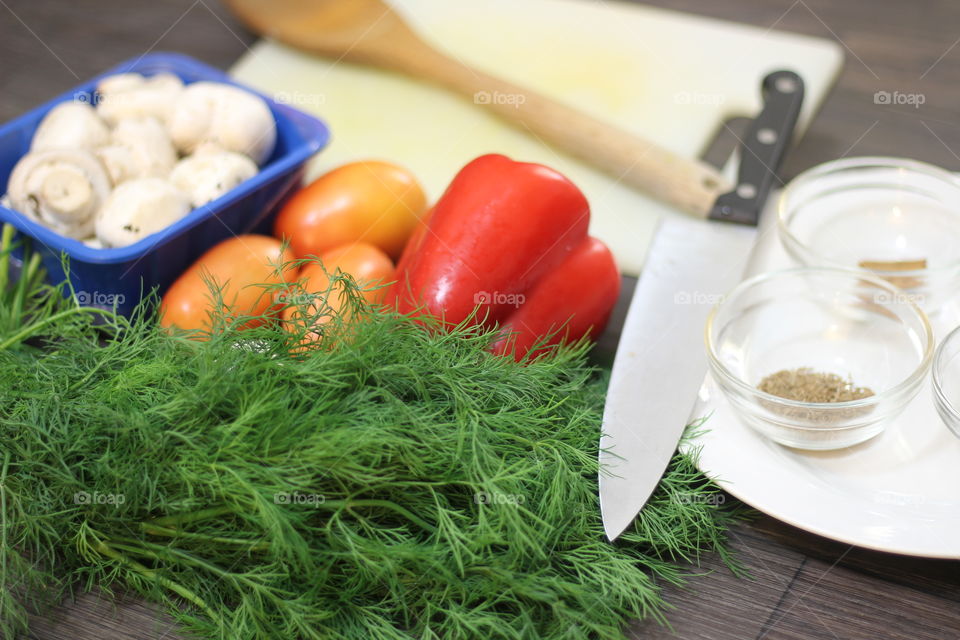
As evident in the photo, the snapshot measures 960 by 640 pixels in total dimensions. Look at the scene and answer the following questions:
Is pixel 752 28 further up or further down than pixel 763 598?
further up

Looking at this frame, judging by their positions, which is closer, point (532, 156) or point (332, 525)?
point (332, 525)

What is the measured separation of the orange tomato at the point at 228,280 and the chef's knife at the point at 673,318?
0.38 meters

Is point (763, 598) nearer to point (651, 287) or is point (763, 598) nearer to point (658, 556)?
point (658, 556)

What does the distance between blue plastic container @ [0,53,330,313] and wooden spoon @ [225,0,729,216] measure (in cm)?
28

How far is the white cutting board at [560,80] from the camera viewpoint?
1325mm

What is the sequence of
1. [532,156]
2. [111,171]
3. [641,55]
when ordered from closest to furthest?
[111,171] → [532,156] → [641,55]

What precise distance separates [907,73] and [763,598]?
3.05 ft

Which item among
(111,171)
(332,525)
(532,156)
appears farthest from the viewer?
(532,156)

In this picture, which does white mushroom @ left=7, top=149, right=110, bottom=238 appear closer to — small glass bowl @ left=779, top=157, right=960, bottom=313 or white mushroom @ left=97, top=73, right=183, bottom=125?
white mushroom @ left=97, top=73, right=183, bottom=125

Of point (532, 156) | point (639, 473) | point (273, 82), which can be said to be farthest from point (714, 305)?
point (273, 82)

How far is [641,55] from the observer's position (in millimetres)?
1467

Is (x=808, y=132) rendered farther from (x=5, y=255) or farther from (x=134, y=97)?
(x=5, y=255)

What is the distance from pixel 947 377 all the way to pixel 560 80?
75cm

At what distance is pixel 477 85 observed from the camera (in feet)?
4.48
